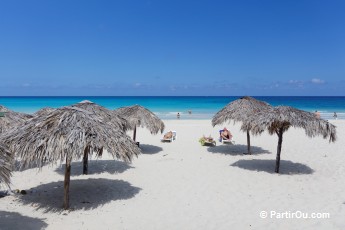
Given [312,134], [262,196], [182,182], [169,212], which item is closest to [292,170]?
[312,134]

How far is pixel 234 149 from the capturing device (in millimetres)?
14555

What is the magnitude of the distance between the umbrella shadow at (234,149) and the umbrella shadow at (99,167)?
4781mm


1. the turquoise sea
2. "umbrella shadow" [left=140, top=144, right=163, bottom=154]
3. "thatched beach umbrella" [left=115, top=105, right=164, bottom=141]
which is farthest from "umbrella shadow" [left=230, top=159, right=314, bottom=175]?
the turquoise sea

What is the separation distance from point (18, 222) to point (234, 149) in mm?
10494

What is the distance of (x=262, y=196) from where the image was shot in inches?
309

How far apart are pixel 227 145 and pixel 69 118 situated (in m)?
10.4

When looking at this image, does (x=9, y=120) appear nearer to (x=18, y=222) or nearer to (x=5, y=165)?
(x=18, y=222)

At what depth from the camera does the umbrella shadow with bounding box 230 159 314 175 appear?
10.4 metres

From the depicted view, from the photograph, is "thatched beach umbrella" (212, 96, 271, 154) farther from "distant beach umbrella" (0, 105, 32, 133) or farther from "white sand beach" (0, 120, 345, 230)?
"distant beach umbrella" (0, 105, 32, 133)

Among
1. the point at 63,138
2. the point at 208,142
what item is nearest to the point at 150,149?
the point at 208,142

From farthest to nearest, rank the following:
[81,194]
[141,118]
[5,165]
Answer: [141,118] < [81,194] < [5,165]

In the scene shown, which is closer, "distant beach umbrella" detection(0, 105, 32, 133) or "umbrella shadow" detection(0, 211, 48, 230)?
"umbrella shadow" detection(0, 211, 48, 230)

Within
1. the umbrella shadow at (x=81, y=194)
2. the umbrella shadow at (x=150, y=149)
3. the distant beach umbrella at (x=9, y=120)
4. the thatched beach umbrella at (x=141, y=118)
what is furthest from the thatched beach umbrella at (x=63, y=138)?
the umbrella shadow at (x=150, y=149)

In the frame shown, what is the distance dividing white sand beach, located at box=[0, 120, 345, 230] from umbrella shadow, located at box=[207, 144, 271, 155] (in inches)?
28.5
